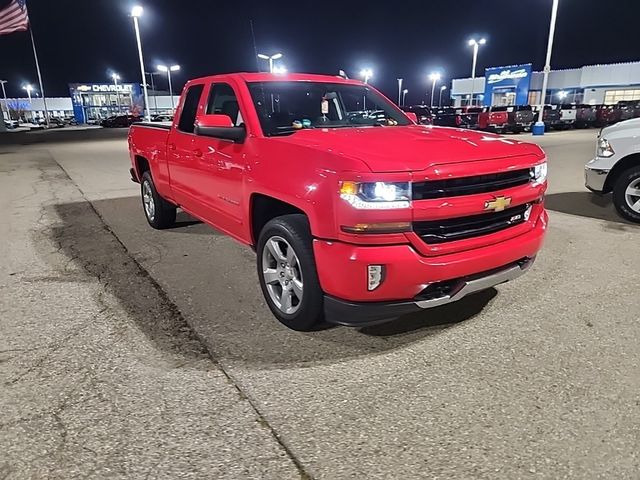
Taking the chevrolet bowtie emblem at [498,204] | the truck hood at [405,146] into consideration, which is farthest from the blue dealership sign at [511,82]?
the chevrolet bowtie emblem at [498,204]

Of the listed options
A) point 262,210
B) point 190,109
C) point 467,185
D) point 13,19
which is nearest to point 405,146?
point 467,185

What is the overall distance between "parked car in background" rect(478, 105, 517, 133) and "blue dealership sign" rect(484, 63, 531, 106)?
86.6ft

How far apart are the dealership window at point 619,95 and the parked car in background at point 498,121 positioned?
37901 mm

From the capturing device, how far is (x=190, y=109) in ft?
17.0

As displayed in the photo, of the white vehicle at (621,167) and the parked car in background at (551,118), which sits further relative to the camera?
the parked car in background at (551,118)

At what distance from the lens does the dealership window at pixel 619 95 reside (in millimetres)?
54312

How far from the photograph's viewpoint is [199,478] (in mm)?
2141

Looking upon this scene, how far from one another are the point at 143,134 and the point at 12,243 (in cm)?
211

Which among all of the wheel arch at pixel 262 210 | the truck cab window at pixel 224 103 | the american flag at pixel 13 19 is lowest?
the wheel arch at pixel 262 210

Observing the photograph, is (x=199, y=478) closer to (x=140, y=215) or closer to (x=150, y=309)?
(x=150, y=309)

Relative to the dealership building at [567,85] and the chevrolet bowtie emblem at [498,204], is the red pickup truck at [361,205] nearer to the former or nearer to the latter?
the chevrolet bowtie emblem at [498,204]

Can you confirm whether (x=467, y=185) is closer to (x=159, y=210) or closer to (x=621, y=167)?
(x=159, y=210)

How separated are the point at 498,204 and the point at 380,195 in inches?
35.8

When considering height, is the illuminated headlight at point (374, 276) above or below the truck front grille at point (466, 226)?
below
